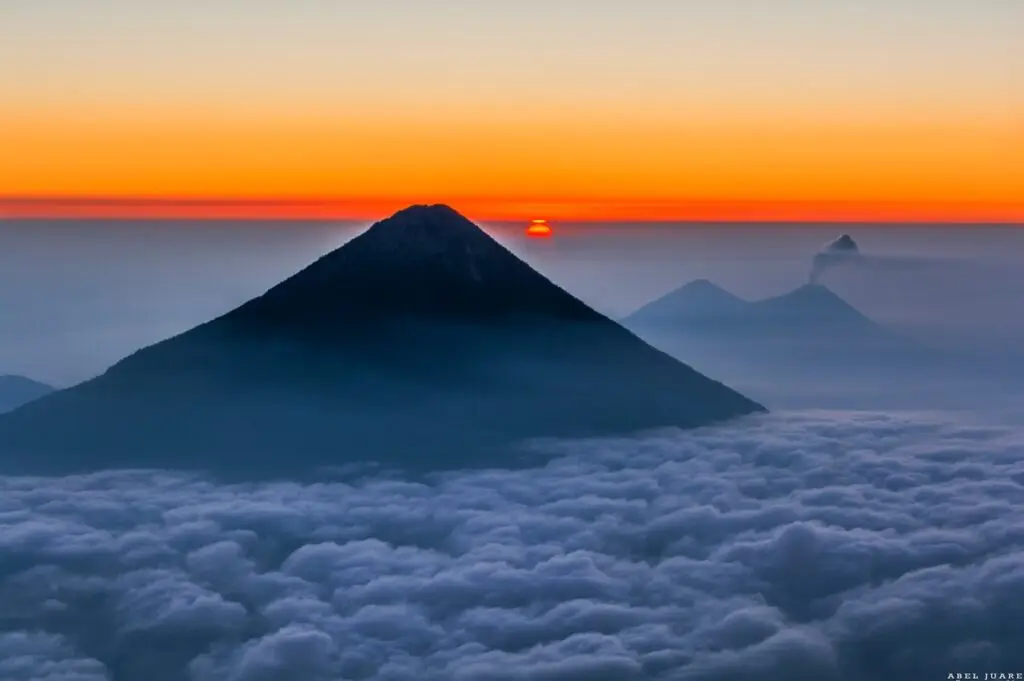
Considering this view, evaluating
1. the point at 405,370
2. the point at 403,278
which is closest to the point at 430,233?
the point at 403,278

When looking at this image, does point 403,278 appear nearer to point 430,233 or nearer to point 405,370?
point 430,233

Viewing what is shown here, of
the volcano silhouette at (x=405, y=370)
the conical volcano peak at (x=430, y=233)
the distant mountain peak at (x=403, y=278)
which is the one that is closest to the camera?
the volcano silhouette at (x=405, y=370)

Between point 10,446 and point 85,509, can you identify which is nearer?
point 85,509

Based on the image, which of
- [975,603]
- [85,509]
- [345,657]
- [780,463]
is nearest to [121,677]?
[345,657]

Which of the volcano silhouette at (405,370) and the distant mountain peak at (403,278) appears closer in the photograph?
the volcano silhouette at (405,370)

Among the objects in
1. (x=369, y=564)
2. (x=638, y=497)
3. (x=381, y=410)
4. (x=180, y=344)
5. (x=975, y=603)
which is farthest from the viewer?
(x=180, y=344)

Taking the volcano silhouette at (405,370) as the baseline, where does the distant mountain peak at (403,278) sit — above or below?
above

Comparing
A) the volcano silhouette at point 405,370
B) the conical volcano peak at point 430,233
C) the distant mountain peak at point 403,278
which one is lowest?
the volcano silhouette at point 405,370

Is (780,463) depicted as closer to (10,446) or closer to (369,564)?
(369,564)
